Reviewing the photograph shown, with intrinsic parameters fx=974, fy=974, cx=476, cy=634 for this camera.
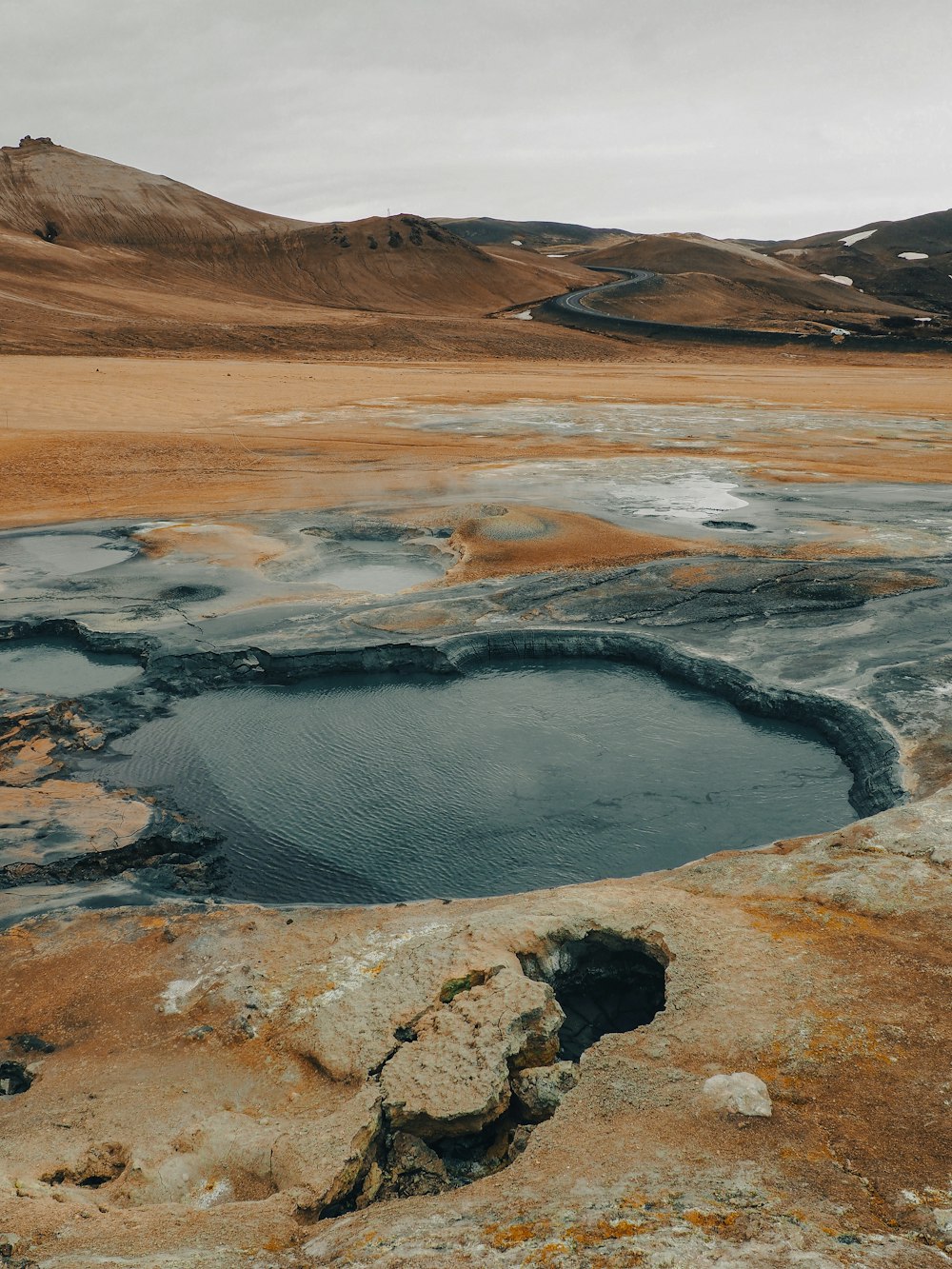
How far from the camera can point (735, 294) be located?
1928 inches

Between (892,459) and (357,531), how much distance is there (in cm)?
1003

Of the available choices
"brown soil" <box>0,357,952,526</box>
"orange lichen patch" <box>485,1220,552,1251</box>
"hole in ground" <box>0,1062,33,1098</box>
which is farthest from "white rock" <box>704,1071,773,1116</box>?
"brown soil" <box>0,357,952,526</box>

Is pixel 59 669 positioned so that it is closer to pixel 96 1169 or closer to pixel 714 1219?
pixel 96 1169

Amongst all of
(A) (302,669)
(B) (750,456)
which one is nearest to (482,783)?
(A) (302,669)

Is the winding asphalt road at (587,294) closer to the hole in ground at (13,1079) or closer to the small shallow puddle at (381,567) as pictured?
the small shallow puddle at (381,567)

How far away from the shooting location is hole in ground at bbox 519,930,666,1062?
4523 millimetres

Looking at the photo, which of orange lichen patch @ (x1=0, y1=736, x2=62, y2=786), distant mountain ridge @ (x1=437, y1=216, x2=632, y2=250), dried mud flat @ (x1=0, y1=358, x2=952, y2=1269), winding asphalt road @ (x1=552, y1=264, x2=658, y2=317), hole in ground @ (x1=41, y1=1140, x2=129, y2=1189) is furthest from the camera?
distant mountain ridge @ (x1=437, y1=216, x2=632, y2=250)

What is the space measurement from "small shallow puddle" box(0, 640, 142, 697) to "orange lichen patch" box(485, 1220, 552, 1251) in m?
6.50

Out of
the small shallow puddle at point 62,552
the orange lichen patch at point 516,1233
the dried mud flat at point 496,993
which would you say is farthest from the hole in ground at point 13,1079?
the small shallow puddle at point 62,552

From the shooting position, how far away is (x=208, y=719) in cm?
803

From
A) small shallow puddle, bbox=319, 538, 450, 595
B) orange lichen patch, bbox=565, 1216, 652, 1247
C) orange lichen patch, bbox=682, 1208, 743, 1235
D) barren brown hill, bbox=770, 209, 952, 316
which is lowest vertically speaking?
orange lichen patch, bbox=565, 1216, 652, 1247

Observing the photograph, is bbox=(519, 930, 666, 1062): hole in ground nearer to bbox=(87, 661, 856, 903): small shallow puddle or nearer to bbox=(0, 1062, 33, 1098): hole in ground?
bbox=(87, 661, 856, 903): small shallow puddle

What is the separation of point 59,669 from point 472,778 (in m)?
4.14

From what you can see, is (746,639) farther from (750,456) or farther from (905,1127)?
(750,456)
